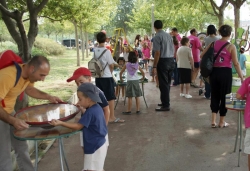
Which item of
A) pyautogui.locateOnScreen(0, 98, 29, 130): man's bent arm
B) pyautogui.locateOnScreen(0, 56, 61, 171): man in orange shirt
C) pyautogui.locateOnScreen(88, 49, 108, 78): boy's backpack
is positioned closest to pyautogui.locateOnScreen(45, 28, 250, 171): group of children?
pyautogui.locateOnScreen(0, 98, 29, 130): man's bent arm

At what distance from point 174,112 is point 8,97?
4.65 meters

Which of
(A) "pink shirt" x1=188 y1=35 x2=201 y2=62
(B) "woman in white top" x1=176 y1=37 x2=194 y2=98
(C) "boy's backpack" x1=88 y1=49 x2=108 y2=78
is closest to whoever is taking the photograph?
(C) "boy's backpack" x1=88 y1=49 x2=108 y2=78

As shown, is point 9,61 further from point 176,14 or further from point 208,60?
point 176,14

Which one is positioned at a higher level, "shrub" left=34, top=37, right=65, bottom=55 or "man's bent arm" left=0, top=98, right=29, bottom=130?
"shrub" left=34, top=37, right=65, bottom=55

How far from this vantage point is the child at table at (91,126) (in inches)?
114

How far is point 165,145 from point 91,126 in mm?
2367

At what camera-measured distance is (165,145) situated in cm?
502

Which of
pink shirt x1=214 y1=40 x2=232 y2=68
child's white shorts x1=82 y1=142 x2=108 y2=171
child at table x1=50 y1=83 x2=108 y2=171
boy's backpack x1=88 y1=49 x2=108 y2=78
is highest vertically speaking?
pink shirt x1=214 y1=40 x2=232 y2=68

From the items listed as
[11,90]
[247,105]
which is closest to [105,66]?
[11,90]

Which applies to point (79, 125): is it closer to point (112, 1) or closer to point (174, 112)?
point (174, 112)

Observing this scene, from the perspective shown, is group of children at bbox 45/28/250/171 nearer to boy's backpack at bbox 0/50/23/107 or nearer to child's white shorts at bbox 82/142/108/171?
child's white shorts at bbox 82/142/108/171

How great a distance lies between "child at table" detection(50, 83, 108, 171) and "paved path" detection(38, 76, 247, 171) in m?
1.22

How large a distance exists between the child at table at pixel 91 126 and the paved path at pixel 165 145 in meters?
1.22

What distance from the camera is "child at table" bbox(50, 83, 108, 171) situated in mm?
2900
